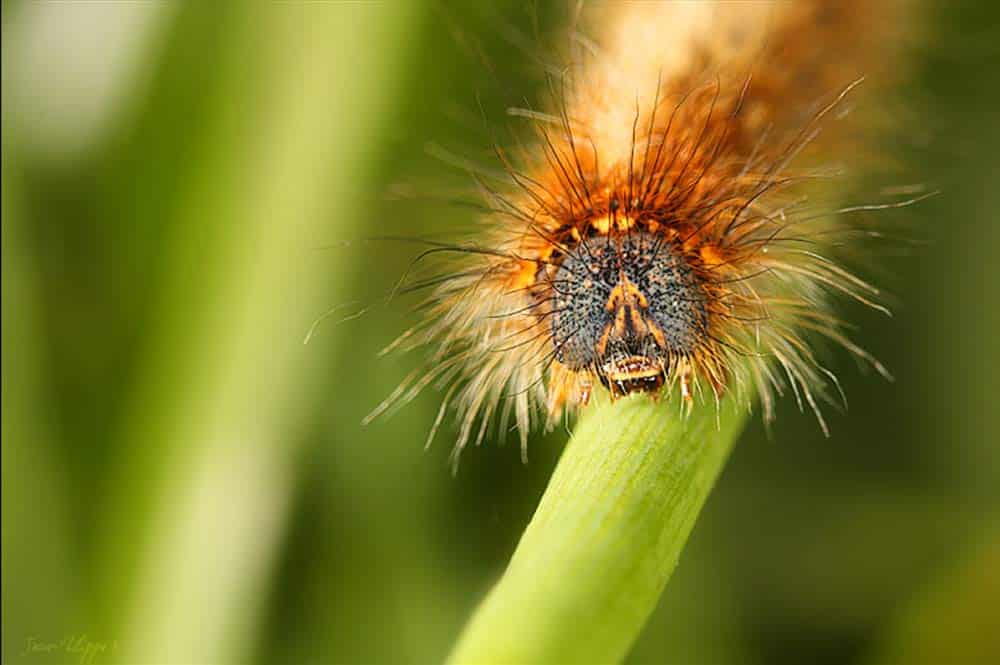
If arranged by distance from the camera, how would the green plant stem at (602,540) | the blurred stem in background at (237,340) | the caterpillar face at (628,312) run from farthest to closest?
the blurred stem in background at (237,340) → the caterpillar face at (628,312) → the green plant stem at (602,540)

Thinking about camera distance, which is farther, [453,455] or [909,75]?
[909,75]

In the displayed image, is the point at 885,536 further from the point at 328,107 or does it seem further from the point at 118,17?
the point at 118,17

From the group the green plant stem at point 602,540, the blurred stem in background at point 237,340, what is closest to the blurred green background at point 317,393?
the blurred stem in background at point 237,340

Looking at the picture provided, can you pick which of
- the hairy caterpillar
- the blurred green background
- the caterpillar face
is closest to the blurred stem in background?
the blurred green background

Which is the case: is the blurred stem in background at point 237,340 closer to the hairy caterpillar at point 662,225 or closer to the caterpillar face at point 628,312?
the hairy caterpillar at point 662,225

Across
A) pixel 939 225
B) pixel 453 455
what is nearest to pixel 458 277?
pixel 453 455

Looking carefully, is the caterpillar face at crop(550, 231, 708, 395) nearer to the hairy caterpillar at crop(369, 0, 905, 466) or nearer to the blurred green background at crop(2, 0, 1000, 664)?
the hairy caterpillar at crop(369, 0, 905, 466)
